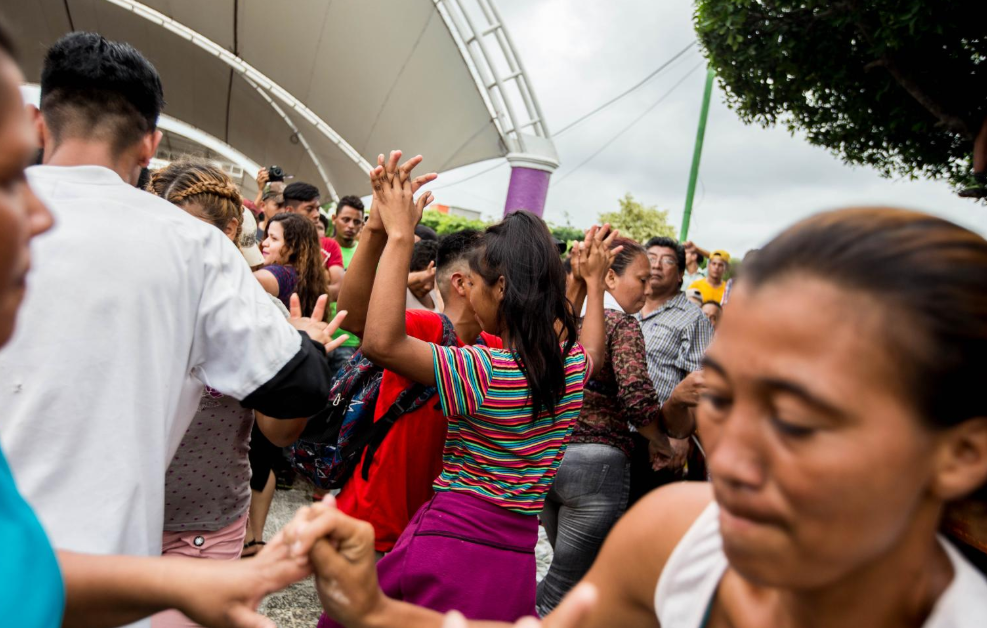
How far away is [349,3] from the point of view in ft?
47.3

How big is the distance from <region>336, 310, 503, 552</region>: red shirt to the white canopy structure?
1053cm

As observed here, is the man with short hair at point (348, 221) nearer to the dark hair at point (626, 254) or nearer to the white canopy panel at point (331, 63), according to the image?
the dark hair at point (626, 254)

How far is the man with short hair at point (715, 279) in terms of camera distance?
890cm

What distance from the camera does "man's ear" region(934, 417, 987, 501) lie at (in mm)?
972

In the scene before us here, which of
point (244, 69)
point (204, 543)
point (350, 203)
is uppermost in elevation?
point (244, 69)

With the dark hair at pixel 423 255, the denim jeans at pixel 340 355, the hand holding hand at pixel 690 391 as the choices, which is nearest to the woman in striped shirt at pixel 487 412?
the hand holding hand at pixel 690 391

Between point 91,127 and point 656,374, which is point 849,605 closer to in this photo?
point 91,127

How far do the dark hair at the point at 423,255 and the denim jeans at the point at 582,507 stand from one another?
1591 mm

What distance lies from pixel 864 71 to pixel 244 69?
47.5 feet

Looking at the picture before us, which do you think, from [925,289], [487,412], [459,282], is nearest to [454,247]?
[459,282]

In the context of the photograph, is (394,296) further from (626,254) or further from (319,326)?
(626,254)

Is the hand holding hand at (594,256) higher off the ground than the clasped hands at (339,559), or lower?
higher

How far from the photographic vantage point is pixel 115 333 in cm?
161

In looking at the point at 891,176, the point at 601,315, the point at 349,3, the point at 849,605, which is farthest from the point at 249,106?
the point at 849,605
